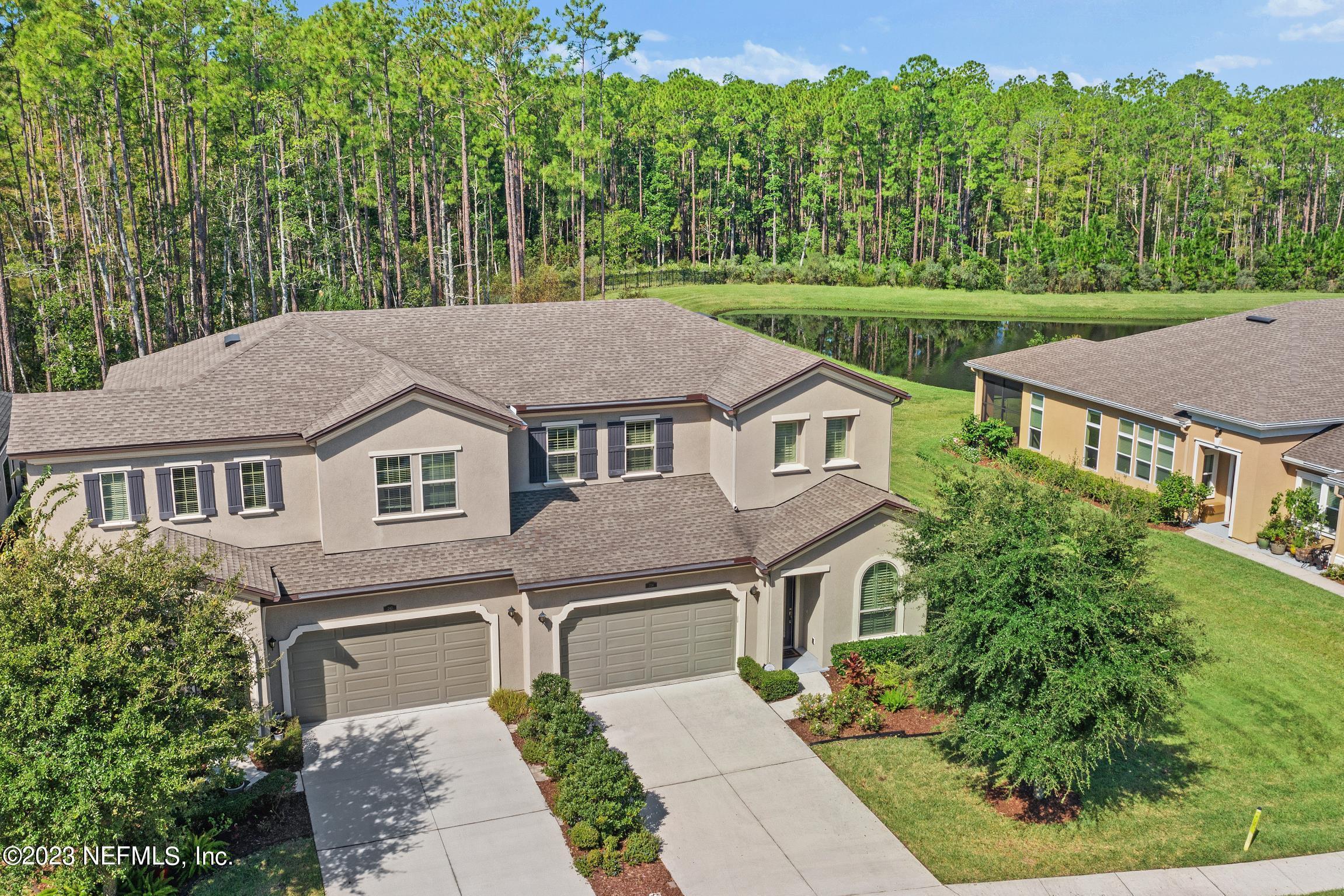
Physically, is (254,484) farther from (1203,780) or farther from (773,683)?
(1203,780)

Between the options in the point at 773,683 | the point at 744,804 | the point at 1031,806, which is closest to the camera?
the point at 744,804

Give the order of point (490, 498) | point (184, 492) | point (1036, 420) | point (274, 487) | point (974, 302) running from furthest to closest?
1. point (974, 302)
2. point (1036, 420)
3. point (490, 498)
4. point (274, 487)
5. point (184, 492)

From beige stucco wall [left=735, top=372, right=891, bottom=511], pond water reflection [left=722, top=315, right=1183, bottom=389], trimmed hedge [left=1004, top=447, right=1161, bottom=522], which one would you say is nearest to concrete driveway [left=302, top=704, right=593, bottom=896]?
beige stucco wall [left=735, top=372, right=891, bottom=511]

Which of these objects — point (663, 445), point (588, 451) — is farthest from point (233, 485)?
point (663, 445)

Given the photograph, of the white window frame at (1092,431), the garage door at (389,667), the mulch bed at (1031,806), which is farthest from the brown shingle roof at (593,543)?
the white window frame at (1092,431)

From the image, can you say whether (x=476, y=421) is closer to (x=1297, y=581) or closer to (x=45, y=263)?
(x=1297, y=581)

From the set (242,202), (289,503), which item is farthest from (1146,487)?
(242,202)

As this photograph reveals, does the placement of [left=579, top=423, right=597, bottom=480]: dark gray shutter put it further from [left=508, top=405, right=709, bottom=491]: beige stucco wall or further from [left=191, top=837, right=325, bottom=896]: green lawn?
[left=191, top=837, right=325, bottom=896]: green lawn
